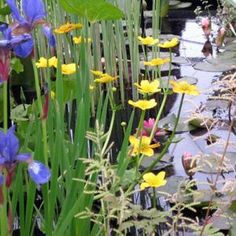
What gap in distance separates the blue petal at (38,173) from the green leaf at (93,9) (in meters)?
0.51

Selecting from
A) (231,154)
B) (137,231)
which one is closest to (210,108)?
(231,154)

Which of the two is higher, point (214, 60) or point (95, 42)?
point (95, 42)

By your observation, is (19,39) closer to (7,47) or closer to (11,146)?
(7,47)

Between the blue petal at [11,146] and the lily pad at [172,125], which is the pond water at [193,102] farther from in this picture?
the blue petal at [11,146]

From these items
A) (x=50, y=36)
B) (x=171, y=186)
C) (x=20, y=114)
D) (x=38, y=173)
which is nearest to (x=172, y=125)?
(x=171, y=186)

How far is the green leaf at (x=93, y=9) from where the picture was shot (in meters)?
1.24

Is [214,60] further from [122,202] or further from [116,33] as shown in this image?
[122,202]

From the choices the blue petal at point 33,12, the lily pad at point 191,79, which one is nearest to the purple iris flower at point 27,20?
the blue petal at point 33,12

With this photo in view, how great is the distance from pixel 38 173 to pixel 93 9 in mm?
566

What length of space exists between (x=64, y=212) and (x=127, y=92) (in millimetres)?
1608

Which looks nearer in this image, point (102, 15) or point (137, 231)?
point (102, 15)

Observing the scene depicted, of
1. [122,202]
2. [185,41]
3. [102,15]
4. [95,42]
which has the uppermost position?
[102,15]

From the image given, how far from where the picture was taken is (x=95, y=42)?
2473 millimetres

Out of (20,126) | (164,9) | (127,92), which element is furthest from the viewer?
(164,9)
